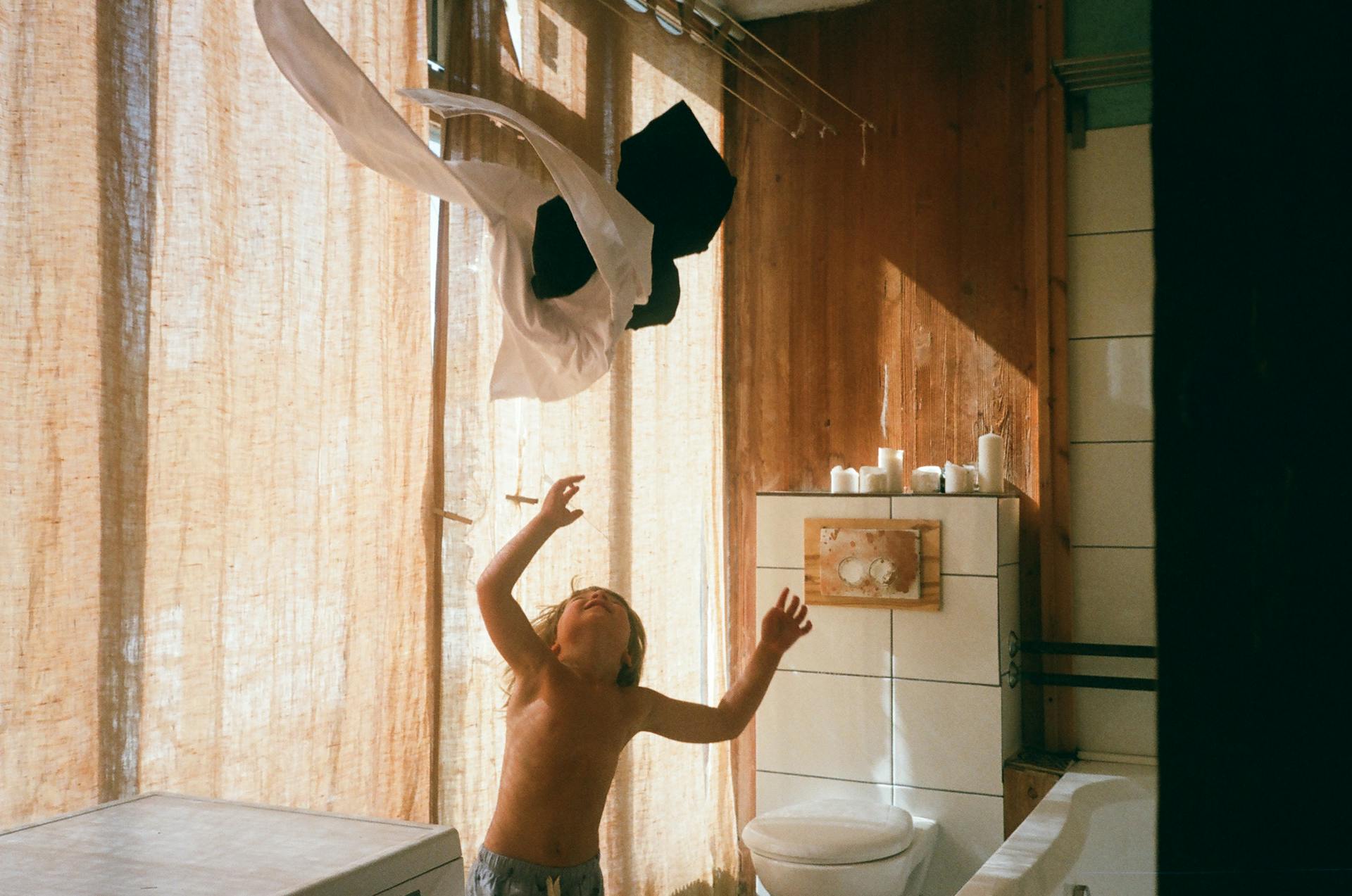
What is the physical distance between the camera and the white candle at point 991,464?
113 inches

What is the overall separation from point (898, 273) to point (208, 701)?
2411 mm

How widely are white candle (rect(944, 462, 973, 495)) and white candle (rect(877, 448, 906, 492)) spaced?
0.51ft

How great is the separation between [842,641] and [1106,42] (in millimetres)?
1956

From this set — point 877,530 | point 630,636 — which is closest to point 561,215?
point 630,636

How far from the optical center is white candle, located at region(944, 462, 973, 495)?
289 cm

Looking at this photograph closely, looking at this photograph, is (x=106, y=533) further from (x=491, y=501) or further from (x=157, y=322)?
(x=491, y=501)

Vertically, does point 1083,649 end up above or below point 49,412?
below

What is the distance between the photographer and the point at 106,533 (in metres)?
1.36

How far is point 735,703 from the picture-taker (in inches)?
84.5

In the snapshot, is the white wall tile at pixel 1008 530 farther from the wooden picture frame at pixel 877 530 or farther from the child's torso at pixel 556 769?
the child's torso at pixel 556 769

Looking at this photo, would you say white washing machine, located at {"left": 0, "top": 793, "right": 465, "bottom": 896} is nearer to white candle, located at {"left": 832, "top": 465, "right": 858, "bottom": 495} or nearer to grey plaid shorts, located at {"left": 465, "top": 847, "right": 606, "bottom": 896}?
grey plaid shorts, located at {"left": 465, "top": 847, "right": 606, "bottom": 896}

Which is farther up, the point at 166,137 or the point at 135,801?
the point at 166,137

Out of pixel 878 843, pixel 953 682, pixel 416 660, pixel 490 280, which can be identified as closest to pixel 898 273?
pixel 953 682

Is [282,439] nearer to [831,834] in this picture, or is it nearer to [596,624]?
[596,624]
